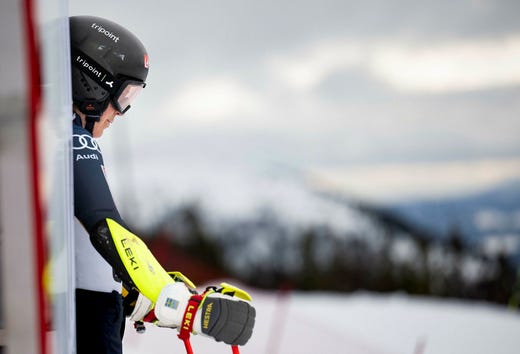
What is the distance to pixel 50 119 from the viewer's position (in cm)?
189

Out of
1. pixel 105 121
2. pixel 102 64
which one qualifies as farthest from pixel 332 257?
pixel 102 64

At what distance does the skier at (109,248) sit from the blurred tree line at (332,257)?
2834 cm

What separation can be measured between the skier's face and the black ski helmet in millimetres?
21

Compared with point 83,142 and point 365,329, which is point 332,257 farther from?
point 83,142

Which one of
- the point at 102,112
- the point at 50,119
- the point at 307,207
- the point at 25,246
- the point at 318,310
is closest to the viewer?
the point at 25,246

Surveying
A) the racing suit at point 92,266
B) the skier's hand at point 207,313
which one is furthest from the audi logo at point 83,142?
the skier's hand at point 207,313

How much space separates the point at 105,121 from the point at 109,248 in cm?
51

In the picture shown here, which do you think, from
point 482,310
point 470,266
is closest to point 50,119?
point 482,310

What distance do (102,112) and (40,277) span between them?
940 millimetres

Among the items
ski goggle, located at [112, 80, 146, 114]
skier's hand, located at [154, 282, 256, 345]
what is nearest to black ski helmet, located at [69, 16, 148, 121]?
ski goggle, located at [112, 80, 146, 114]

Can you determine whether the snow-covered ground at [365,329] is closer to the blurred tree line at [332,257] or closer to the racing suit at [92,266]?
the racing suit at [92,266]

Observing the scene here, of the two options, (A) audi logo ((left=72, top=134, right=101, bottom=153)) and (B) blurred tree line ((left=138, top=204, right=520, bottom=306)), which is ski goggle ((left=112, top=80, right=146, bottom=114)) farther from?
(B) blurred tree line ((left=138, top=204, right=520, bottom=306))

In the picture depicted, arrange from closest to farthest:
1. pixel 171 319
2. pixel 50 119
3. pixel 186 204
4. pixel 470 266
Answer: pixel 50 119 → pixel 171 319 → pixel 470 266 → pixel 186 204

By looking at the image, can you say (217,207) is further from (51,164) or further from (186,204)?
(51,164)
